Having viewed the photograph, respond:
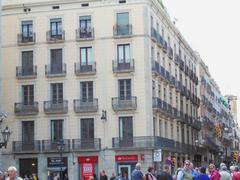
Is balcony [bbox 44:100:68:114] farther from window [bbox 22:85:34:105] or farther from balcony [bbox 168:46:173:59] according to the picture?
balcony [bbox 168:46:173:59]

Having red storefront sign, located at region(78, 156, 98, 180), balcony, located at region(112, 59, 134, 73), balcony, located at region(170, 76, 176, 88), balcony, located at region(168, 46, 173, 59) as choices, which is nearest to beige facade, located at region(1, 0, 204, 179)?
balcony, located at region(112, 59, 134, 73)

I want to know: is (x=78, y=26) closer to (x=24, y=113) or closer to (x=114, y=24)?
(x=114, y=24)

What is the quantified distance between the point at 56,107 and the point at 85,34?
6.30 meters

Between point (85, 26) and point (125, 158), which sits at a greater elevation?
point (85, 26)

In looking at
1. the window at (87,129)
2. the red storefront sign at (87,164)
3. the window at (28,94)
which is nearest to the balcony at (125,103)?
the window at (87,129)

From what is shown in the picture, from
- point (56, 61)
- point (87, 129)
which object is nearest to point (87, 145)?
point (87, 129)

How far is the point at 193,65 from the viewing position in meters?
77.4

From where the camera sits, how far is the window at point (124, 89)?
48.6 meters

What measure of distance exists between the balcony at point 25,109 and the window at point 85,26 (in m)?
6.81

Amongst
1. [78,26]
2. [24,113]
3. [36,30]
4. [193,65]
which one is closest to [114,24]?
[78,26]

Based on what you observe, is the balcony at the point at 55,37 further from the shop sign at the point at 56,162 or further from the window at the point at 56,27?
the shop sign at the point at 56,162

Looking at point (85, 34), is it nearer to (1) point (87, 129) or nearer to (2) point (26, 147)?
(1) point (87, 129)

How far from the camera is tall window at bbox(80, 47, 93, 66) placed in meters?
49.8

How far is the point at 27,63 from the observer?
51.3m
